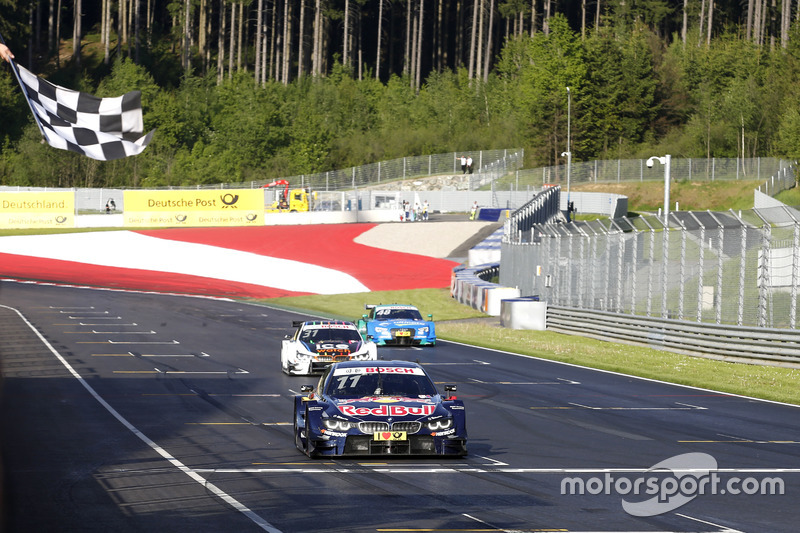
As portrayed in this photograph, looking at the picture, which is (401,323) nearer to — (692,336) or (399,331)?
(399,331)

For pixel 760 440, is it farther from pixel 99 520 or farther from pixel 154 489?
pixel 99 520

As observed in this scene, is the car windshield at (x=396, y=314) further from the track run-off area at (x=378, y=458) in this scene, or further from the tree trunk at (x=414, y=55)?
the tree trunk at (x=414, y=55)

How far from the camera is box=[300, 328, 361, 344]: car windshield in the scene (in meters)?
23.9

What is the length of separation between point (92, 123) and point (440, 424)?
648 cm

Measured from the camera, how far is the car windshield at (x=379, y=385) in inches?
567

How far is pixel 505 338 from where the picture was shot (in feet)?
111

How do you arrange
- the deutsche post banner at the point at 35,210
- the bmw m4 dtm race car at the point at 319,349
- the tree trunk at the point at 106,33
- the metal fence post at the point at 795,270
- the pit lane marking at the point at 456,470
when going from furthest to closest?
the tree trunk at the point at 106,33 → the deutsche post banner at the point at 35,210 → the metal fence post at the point at 795,270 → the bmw m4 dtm race car at the point at 319,349 → the pit lane marking at the point at 456,470

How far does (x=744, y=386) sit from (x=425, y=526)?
49.8 ft

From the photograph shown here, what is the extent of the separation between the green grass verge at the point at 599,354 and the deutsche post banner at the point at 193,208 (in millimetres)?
22579

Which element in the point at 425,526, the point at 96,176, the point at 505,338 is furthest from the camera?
the point at 96,176

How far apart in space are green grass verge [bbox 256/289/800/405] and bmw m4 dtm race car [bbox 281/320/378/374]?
646 cm

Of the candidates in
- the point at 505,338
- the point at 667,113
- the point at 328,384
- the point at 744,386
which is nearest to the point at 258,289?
the point at 505,338

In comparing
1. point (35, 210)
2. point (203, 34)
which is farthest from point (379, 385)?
point (203, 34)

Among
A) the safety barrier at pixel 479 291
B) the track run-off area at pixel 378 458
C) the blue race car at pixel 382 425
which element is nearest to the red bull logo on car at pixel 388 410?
the blue race car at pixel 382 425
